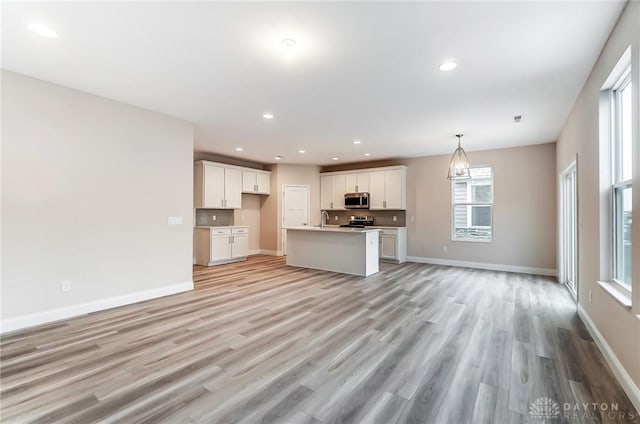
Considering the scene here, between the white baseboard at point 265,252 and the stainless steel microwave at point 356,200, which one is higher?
the stainless steel microwave at point 356,200

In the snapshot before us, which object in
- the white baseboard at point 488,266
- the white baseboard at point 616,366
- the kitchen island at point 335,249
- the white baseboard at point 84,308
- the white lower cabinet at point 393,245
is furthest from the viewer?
the white lower cabinet at point 393,245

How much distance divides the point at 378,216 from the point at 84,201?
21.6 feet

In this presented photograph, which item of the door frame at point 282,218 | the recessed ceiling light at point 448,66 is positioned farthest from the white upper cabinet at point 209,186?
the recessed ceiling light at point 448,66

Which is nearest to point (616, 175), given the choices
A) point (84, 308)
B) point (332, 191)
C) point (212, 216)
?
point (84, 308)

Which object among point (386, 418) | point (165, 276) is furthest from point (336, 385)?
point (165, 276)

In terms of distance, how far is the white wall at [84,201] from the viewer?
313cm

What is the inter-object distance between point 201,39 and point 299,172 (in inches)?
254

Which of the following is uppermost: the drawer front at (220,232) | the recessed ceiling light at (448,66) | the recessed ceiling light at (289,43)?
the recessed ceiling light at (448,66)

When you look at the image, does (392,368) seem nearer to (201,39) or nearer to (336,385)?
(336,385)

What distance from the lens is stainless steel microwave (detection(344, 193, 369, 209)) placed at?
808 cm

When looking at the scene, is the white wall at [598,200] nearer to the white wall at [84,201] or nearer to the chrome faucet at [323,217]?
the white wall at [84,201]

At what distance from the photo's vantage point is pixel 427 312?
371 cm

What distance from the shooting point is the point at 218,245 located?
278 inches

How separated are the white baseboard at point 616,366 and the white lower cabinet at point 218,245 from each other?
659 centimetres
